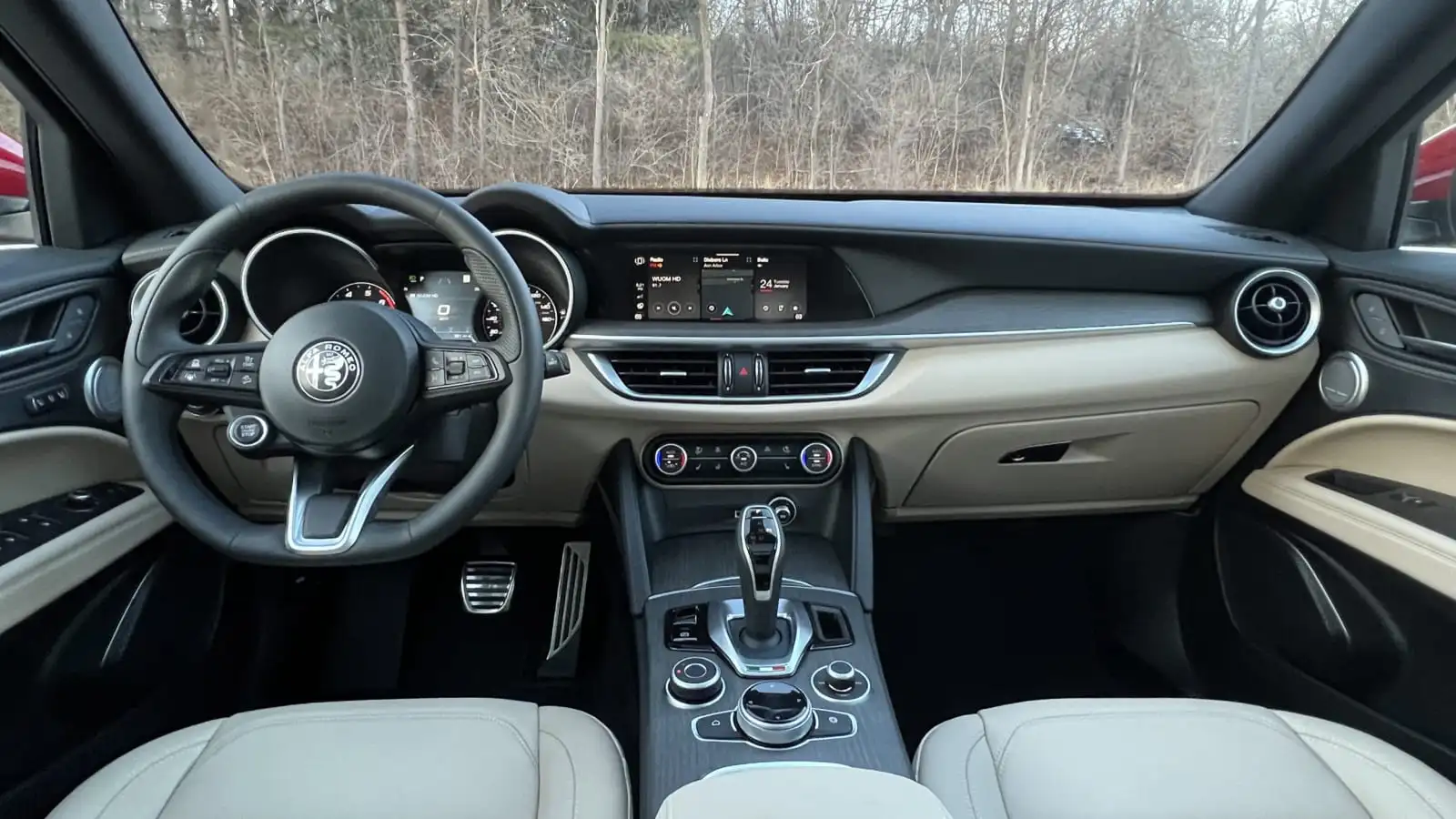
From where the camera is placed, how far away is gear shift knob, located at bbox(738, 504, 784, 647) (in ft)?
5.74

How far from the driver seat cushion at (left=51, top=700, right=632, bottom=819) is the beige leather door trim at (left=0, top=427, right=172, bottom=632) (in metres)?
0.35

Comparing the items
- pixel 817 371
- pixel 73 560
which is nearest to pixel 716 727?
pixel 817 371

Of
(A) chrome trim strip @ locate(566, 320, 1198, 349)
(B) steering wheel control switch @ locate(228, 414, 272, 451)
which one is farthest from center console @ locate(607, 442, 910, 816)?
(B) steering wheel control switch @ locate(228, 414, 272, 451)

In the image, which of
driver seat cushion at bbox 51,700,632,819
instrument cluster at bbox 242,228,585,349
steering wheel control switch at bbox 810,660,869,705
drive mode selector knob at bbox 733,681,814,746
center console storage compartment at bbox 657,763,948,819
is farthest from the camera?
instrument cluster at bbox 242,228,585,349

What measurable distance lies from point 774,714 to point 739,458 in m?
0.61

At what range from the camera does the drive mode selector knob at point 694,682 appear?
67.3 inches

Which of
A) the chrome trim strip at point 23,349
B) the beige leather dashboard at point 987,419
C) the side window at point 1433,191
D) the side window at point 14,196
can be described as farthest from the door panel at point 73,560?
the side window at point 1433,191

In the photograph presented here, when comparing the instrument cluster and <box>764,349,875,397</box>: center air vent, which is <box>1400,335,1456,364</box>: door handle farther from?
the instrument cluster

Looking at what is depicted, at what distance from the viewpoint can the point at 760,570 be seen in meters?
1.75

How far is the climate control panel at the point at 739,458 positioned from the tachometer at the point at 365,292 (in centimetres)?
59

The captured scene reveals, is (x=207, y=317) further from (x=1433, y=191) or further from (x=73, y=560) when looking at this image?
Result: (x=1433, y=191)

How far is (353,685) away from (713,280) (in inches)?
54.9

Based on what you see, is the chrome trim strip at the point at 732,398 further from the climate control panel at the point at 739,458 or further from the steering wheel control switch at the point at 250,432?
the steering wheel control switch at the point at 250,432

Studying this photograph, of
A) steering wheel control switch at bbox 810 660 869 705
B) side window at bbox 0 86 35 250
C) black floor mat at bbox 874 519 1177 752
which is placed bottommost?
black floor mat at bbox 874 519 1177 752
